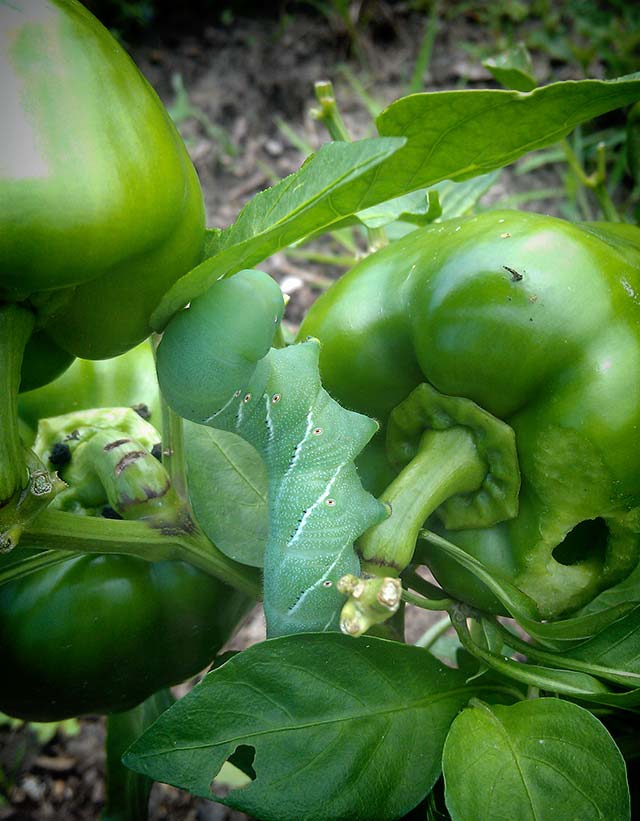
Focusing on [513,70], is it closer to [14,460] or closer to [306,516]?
[306,516]

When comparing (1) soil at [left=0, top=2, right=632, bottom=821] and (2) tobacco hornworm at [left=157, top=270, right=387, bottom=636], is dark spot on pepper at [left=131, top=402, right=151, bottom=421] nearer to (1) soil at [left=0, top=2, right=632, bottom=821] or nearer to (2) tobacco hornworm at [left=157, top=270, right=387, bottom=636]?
(2) tobacco hornworm at [left=157, top=270, right=387, bottom=636]

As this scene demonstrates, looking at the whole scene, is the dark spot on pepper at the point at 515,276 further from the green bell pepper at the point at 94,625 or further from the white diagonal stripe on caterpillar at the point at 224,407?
the green bell pepper at the point at 94,625

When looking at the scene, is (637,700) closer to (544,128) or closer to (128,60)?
(544,128)

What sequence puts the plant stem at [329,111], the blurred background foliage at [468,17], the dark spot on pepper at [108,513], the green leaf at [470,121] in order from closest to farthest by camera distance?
the green leaf at [470,121] < the dark spot on pepper at [108,513] < the plant stem at [329,111] < the blurred background foliage at [468,17]

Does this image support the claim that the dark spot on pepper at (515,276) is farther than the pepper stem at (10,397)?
Yes

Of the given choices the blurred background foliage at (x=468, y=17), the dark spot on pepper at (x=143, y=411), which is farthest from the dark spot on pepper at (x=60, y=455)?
the blurred background foliage at (x=468, y=17)

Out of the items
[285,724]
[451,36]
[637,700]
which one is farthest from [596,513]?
[451,36]

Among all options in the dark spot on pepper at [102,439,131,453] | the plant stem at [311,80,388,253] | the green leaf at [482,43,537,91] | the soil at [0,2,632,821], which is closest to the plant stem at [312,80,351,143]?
the plant stem at [311,80,388,253]

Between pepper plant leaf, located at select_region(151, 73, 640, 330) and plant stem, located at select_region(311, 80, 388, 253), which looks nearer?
pepper plant leaf, located at select_region(151, 73, 640, 330)
